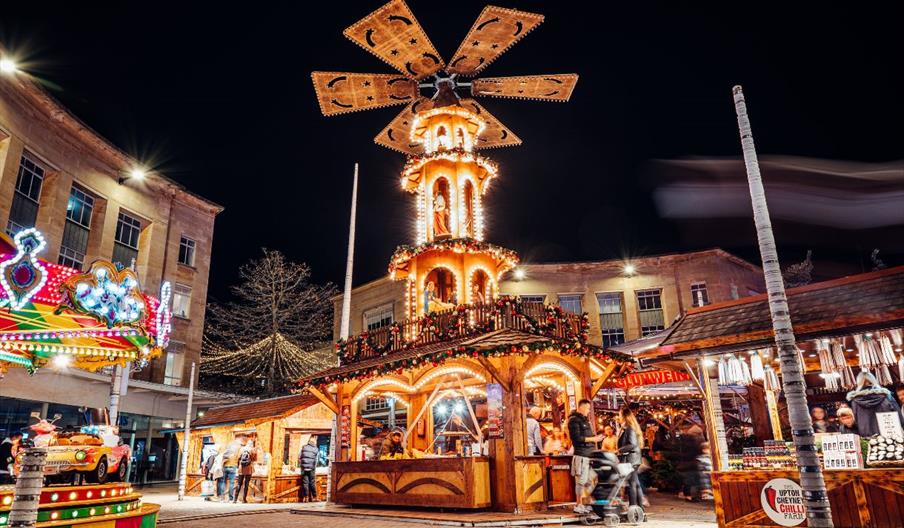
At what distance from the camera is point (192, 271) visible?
33.9 meters

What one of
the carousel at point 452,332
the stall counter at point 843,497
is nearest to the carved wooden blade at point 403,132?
the carousel at point 452,332

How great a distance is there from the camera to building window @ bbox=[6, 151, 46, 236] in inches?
919

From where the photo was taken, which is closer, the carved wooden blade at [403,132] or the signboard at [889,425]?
the signboard at [889,425]

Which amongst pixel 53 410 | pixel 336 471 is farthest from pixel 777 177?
pixel 53 410

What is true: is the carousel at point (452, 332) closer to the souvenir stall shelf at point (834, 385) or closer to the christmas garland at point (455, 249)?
the christmas garland at point (455, 249)

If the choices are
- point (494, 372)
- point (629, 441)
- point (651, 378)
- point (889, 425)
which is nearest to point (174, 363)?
point (494, 372)

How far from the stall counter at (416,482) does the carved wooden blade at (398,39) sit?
12504mm

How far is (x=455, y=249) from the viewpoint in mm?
16578

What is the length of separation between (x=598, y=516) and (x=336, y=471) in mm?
8297

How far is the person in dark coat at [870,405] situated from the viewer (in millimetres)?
9227

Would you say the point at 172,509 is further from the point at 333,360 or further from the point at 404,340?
the point at 333,360

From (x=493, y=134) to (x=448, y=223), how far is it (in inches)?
202

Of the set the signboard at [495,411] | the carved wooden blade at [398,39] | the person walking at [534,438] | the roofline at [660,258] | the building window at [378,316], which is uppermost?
the carved wooden blade at [398,39]

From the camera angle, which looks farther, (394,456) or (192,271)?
(192,271)
